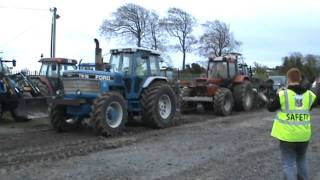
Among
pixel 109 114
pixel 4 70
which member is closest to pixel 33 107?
pixel 4 70

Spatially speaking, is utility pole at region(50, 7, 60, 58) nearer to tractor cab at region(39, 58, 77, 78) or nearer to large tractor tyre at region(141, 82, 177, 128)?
tractor cab at region(39, 58, 77, 78)

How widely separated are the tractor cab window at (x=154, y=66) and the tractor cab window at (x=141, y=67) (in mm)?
252

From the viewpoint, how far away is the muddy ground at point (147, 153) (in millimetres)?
8953

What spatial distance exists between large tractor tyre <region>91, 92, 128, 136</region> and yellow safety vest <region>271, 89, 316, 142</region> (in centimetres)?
674

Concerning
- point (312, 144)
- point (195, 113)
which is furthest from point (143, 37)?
point (312, 144)

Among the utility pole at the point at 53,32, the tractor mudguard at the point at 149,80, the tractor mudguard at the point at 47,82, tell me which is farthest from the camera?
the utility pole at the point at 53,32

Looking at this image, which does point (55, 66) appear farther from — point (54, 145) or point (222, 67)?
point (54, 145)

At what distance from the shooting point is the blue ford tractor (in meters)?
13.6

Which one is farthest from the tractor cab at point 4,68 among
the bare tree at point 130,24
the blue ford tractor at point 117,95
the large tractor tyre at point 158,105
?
the bare tree at point 130,24

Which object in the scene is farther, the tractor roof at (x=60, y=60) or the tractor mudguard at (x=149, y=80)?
the tractor roof at (x=60, y=60)

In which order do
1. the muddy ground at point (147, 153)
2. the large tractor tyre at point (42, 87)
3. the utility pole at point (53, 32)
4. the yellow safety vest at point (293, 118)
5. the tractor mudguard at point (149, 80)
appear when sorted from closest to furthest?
the yellow safety vest at point (293, 118)
the muddy ground at point (147, 153)
the tractor mudguard at point (149, 80)
the large tractor tyre at point (42, 87)
the utility pole at point (53, 32)

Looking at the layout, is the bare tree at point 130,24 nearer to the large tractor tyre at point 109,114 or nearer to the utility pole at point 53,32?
the utility pole at point 53,32

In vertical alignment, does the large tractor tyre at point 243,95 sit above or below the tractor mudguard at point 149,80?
below

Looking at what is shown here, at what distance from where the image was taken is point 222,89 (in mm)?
20266
